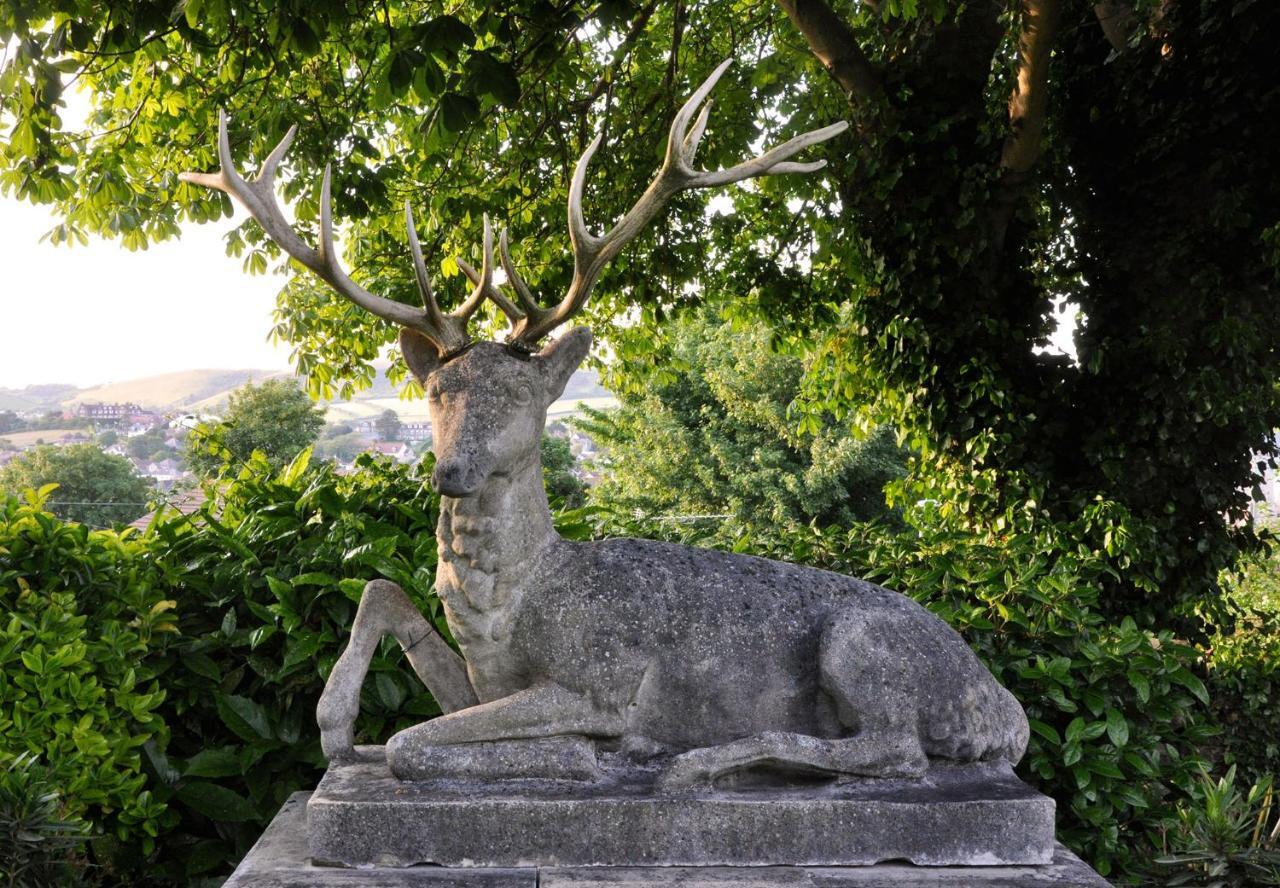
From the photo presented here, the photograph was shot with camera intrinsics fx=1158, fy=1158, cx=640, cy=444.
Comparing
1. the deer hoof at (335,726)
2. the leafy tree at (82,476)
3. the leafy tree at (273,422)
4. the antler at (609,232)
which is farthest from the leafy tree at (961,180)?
the leafy tree at (82,476)

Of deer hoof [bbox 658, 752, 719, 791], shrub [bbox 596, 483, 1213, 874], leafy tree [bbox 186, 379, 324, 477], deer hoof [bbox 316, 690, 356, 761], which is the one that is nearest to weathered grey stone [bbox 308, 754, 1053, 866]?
deer hoof [bbox 658, 752, 719, 791]

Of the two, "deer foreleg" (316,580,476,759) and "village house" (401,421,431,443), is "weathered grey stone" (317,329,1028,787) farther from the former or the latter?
"village house" (401,421,431,443)

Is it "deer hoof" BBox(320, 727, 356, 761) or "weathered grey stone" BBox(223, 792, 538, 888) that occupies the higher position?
"deer hoof" BBox(320, 727, 356, 761)

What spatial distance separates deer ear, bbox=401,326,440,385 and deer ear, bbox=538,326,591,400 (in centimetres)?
29

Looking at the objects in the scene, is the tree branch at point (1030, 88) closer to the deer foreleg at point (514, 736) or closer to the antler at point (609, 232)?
the antler at point (609, 232)

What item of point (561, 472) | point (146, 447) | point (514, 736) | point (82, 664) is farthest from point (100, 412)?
point (514, 736)

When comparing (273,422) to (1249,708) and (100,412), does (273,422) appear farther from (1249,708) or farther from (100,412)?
(1249,708)

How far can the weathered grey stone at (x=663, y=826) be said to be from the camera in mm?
2758

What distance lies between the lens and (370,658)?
324cm

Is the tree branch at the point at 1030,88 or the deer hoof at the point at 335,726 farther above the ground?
the tree branch at the point at 1030,88

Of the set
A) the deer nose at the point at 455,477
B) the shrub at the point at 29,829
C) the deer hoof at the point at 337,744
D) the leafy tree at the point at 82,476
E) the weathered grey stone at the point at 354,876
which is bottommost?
the leafy tree at the point at 82,476

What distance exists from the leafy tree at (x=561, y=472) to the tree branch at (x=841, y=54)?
15976 mm

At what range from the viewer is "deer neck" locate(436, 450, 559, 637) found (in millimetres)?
2951

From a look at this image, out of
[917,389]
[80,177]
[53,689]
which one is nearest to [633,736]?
[53,689]
